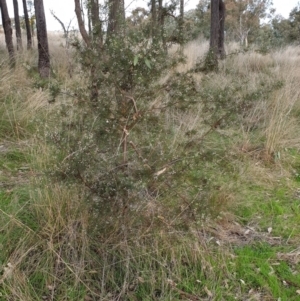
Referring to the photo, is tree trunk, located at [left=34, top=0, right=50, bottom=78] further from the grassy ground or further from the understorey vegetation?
the understorey vegetation

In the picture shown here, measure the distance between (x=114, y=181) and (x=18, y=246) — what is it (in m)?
0.70

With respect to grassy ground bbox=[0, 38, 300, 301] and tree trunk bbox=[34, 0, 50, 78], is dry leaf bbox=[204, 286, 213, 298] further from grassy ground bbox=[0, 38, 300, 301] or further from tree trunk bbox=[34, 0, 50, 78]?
tree trunk bbox=[34, 0, 50, 78]

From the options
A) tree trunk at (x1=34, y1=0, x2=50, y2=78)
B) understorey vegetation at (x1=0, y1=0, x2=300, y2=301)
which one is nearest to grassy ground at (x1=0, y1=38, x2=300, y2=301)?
understorey vegetation at (x1=0, y1=0, x2=300, y2=301)

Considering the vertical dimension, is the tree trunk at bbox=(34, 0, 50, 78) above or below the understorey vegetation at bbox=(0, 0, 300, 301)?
above

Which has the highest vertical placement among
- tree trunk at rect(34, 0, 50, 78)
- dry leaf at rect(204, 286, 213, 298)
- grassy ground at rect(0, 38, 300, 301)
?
tree trunk at rect(34, 0, 50, 78)

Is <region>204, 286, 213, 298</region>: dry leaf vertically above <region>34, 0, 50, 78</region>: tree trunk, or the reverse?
<region>34, 0, 50, 78</region>: tree trunk

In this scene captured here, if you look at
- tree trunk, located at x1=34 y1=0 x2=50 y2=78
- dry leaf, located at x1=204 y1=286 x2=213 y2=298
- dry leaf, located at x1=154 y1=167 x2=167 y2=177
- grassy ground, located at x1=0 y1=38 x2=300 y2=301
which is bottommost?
dry leaf, located at x1=204 y1=286 x2=213 y2=298

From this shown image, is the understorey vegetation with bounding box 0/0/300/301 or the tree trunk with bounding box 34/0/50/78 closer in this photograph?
the understorey vegetation with bounding box 0/0/300/301

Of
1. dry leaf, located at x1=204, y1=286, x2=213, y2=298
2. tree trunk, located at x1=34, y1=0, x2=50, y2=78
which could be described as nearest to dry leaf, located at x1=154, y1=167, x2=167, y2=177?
dry leaf, located at x1=204, y1=286, x2=213, y2=298

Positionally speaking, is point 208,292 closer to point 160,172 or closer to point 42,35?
point 160,172

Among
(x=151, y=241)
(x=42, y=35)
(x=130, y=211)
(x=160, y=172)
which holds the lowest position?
(x=151, y=241)

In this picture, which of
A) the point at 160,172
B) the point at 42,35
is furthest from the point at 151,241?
the point at 42,35

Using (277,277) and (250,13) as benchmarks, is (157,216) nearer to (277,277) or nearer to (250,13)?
(277,277)

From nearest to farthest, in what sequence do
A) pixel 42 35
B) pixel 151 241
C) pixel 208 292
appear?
pixel 208 292, pixel 151 241, pixel 42 35
